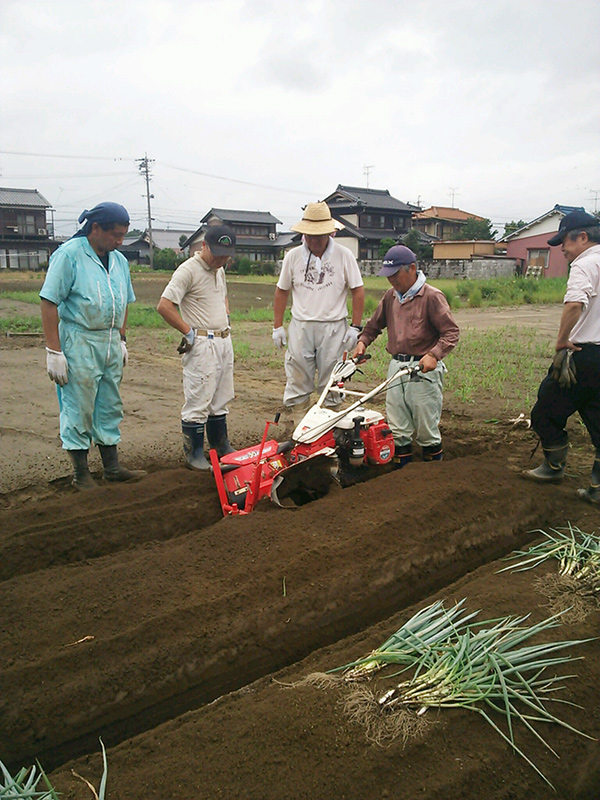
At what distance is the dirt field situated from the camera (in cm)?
209

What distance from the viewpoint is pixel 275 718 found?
225 centimetres

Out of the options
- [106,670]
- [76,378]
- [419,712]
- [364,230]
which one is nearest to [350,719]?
[419,712]

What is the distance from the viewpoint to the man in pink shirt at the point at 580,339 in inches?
163

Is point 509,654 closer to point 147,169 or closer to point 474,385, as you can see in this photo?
point 474,385

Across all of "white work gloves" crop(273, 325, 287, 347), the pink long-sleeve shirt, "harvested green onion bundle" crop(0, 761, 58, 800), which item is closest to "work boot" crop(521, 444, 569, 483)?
the pink long-sleeve shirt

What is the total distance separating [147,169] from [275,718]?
54.4 m

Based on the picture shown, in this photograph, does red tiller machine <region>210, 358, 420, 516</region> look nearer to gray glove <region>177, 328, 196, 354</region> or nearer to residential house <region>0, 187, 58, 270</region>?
gray glove <region>177, 328, 196, 354</region>

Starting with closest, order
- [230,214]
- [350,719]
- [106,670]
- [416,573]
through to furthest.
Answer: [350,719] < [106,670] < [416,573] < [230,214]

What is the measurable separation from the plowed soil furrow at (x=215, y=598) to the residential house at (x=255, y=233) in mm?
45885

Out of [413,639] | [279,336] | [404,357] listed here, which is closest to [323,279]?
[279,336]

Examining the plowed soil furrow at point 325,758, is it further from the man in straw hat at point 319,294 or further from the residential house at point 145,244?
the residential house at point 145,244

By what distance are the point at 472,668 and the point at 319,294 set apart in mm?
3144

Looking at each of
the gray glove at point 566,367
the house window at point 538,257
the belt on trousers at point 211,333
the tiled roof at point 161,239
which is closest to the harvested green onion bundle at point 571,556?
the gray glove at point 566,367

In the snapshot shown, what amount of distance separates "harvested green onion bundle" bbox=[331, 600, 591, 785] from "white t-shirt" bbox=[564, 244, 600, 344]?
2.11m
